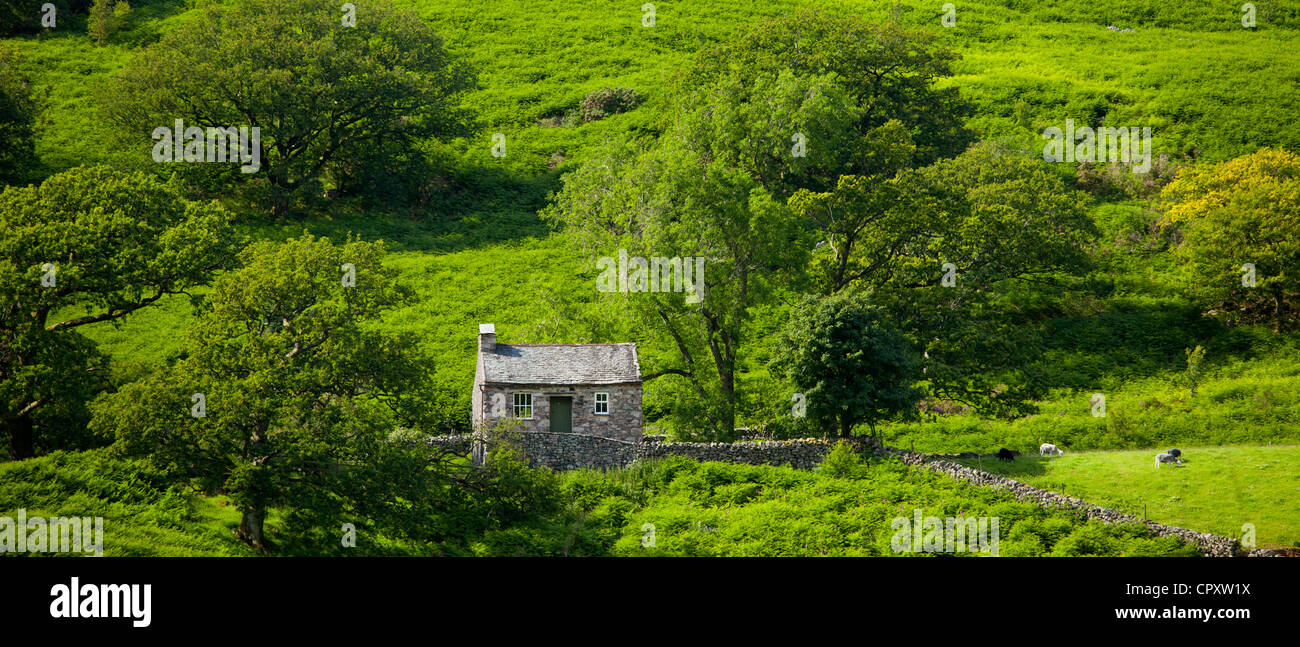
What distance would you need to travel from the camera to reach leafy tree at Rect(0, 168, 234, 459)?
41344 millimetres

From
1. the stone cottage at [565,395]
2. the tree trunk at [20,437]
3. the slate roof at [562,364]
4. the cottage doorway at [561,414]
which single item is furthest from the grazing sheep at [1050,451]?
the tree trunk at [20,437]

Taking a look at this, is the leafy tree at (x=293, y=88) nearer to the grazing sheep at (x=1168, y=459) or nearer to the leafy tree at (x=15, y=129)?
the leafy tree at (x=15, y=129)

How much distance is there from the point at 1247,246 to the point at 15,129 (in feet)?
238

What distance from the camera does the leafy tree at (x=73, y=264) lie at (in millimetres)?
41344

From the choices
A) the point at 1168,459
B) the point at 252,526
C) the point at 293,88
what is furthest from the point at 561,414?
the point at 293,88

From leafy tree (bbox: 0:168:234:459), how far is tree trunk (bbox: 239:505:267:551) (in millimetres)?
9844

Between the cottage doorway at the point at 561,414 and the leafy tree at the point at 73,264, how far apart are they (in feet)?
47.6

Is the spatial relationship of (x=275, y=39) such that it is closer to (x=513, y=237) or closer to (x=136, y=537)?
(x=513, y=237)

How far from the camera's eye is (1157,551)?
119 feet

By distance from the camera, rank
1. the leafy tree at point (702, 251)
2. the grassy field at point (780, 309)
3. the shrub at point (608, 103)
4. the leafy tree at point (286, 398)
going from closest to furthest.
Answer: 1. the leafy tree at point (286, 398)
2. the grassy field at point (780, 309)
3. the leafy tree at point (702, 251)
4. the shrub at point (608, 103)

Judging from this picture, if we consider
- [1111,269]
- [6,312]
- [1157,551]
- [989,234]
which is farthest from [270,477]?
[1111,269]

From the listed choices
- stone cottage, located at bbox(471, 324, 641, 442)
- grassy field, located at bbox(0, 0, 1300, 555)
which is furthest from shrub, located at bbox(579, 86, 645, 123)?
stone cottage, located at bbox(471, 324, 641, 442)

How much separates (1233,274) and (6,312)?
57.4 meters

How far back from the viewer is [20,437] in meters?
41.7
